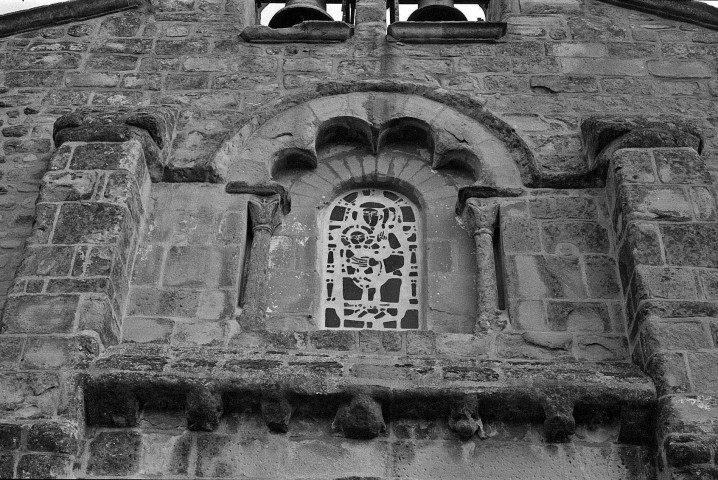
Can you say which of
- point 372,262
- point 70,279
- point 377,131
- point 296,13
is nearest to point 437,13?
point 296,13

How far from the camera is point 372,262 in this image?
7016 millimetres

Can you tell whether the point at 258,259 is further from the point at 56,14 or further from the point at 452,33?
the point at 56,14

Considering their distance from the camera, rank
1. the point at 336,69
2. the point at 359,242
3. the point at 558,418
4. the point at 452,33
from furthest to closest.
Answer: the point at 452,33
the point at 336,69
the point at 359,242
the point at 558,418

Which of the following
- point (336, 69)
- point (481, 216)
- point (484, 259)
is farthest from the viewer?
point (336, 69)

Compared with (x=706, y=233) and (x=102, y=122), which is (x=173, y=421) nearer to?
(x=102, y=122)

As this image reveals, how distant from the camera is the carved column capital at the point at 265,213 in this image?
6977 mm

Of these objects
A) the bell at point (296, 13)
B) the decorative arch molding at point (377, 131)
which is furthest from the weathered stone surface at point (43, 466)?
the bell at point (296, 13)

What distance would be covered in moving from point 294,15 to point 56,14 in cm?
181

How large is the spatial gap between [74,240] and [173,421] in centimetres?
130

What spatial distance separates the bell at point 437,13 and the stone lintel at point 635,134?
1867 mm

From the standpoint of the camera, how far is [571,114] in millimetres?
7691

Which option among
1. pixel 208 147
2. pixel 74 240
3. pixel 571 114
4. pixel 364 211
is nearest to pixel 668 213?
pixel 571 114

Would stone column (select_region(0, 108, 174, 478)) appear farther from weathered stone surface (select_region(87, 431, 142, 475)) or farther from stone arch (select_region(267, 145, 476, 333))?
stone arch (select_region(267, 145, 476, 333))

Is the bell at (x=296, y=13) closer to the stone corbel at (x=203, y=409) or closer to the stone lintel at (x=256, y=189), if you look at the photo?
the stone lintel at (x=256, y=189)
